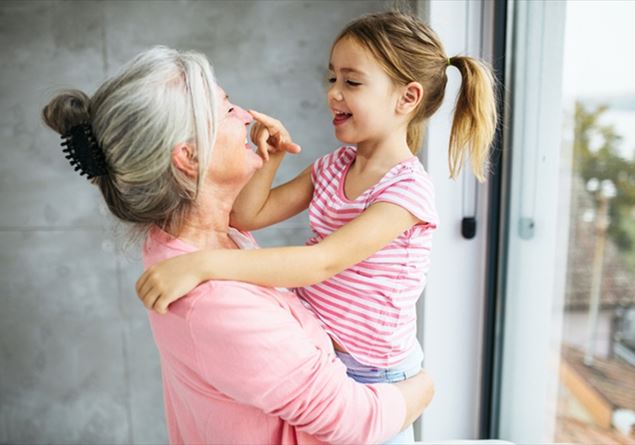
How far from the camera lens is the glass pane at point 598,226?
149 cm

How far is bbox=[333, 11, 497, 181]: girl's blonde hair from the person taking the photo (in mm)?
1150

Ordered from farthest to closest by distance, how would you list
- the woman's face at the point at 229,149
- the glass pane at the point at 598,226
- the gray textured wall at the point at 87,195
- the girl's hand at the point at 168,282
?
the gray textured wall at the point at 87,195 → the glass pane at the point at 598,226 → the woman's face at the point at 229,149 → the girl's hand at the point at 168,282

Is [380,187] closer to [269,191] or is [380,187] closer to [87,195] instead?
[269,191]

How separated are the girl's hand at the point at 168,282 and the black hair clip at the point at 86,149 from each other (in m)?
0.19

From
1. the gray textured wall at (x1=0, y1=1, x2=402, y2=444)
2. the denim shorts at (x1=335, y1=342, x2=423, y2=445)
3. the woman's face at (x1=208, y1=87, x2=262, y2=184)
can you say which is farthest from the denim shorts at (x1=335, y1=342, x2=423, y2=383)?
the gray textured wall at (x1=0, y1=1, x2=402, y2=444)

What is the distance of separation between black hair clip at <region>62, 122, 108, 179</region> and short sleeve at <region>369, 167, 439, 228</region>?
48 cm

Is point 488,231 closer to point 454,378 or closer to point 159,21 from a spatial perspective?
point 454,378

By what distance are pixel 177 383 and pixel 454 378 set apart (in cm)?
113

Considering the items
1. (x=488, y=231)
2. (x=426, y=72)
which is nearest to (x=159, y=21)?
(x=426, y=72)

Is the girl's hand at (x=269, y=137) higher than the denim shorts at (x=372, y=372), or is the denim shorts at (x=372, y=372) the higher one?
the girl's hand at (x=269, y=137)

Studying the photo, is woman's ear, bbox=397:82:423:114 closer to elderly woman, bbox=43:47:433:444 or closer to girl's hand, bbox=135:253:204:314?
elderly woman, bbox=43:47:433:444

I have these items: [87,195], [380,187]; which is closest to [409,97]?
[380,187]

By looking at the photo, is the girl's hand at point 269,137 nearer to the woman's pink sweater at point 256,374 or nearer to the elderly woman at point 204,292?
the elderly woman at point 204,292

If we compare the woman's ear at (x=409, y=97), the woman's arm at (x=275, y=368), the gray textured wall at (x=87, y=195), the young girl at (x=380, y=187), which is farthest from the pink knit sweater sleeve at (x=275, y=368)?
the gray textured wall at (x=87, y=195)
